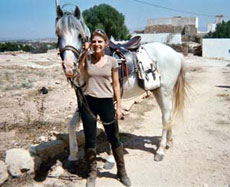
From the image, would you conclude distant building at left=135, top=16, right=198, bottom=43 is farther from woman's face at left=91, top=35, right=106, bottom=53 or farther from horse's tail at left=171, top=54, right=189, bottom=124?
woman's face at left=91, top=35, right=106, bottom=53

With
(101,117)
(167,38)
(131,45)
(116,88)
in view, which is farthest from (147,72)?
(167,38)

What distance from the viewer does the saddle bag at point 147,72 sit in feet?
11.4

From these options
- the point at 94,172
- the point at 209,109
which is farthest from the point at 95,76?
the point at 209,109

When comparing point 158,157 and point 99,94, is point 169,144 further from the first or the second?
point 99,94

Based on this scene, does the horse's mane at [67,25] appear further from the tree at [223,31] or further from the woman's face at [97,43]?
the tree at [223,31]

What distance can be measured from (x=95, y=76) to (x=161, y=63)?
4.93 feet

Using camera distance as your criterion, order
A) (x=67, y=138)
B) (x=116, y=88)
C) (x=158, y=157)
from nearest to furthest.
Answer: (x=116, y=88), (x=158, y=157), (x=67, y=138)

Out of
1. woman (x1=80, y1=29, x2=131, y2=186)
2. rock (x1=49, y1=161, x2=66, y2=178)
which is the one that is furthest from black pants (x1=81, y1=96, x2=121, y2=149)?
rock (x1=49, y1=161, x2=66, y2=178)

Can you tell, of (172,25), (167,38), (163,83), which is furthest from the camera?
(172,25)

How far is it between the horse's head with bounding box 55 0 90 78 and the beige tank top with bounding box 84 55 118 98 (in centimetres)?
18

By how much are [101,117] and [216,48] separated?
23345mm

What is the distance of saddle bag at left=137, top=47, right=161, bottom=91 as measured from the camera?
3473 mm

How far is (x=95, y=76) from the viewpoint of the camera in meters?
2.52

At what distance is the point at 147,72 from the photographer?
3520 millimetres
